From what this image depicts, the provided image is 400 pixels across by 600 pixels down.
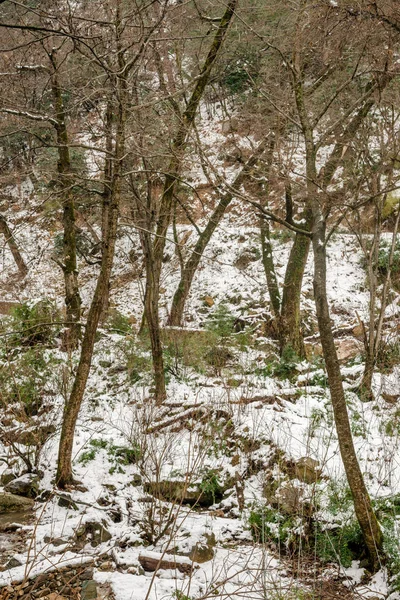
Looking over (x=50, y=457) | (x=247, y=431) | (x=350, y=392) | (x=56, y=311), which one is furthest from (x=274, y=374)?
(x=56, y=311)

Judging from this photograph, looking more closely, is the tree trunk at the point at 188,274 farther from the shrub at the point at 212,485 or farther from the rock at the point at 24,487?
the rock at the point at 24,487

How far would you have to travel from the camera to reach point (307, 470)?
16.5 feet

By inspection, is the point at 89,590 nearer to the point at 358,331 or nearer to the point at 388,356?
the point at 388,356

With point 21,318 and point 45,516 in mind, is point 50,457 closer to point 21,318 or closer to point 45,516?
point 45,516

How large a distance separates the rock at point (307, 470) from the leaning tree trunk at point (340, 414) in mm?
1000

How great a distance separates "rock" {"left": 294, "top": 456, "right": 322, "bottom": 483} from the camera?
4.96 metres

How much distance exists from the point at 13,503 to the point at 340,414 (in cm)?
341

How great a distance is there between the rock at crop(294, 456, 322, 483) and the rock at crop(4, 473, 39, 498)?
9.19 feet

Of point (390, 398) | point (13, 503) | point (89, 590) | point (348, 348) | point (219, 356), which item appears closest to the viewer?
point (89, 590)

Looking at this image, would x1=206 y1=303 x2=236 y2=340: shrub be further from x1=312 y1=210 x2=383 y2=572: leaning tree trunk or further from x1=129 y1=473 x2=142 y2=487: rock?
x1=312 y1=210 x2=383 y2=572: leaning tree trunk

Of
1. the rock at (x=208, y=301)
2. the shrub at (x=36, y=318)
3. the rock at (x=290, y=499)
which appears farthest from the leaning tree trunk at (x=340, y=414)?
the rock at (x=208, y=301)

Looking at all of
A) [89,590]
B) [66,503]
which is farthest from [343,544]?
[66,503]

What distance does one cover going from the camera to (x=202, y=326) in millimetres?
10977

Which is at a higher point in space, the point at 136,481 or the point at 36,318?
the point at 36,318
